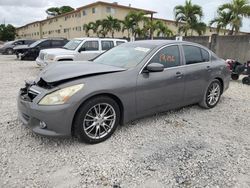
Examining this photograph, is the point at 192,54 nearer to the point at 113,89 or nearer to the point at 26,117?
the point at 113,89

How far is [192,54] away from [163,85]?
123cm

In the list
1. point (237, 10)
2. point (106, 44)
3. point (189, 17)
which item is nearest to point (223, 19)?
point (237, 10)

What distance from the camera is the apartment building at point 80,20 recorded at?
3469 centimetres

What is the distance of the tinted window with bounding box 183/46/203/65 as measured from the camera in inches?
177

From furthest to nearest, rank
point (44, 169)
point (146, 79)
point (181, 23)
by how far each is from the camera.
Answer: point (181, 23)
point (146, 79)
point (44, 169)

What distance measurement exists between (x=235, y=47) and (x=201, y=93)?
8354mm

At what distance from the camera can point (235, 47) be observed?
1165 centimetres

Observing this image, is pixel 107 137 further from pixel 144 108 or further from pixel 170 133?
pixel 170 133

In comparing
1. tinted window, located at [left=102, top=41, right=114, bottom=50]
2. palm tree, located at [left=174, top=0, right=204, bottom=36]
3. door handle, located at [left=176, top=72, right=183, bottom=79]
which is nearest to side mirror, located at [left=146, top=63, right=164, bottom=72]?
door handle, located at [left=176, top=72, right=183, bottom=79]

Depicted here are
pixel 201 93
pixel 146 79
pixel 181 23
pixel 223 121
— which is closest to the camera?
pixel 146 79

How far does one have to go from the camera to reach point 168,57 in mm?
4176

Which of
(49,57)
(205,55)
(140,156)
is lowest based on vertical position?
(140,156)

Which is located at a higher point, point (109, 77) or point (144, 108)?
point (109, 77)


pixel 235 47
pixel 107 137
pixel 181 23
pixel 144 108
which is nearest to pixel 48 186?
pixel 107 137
